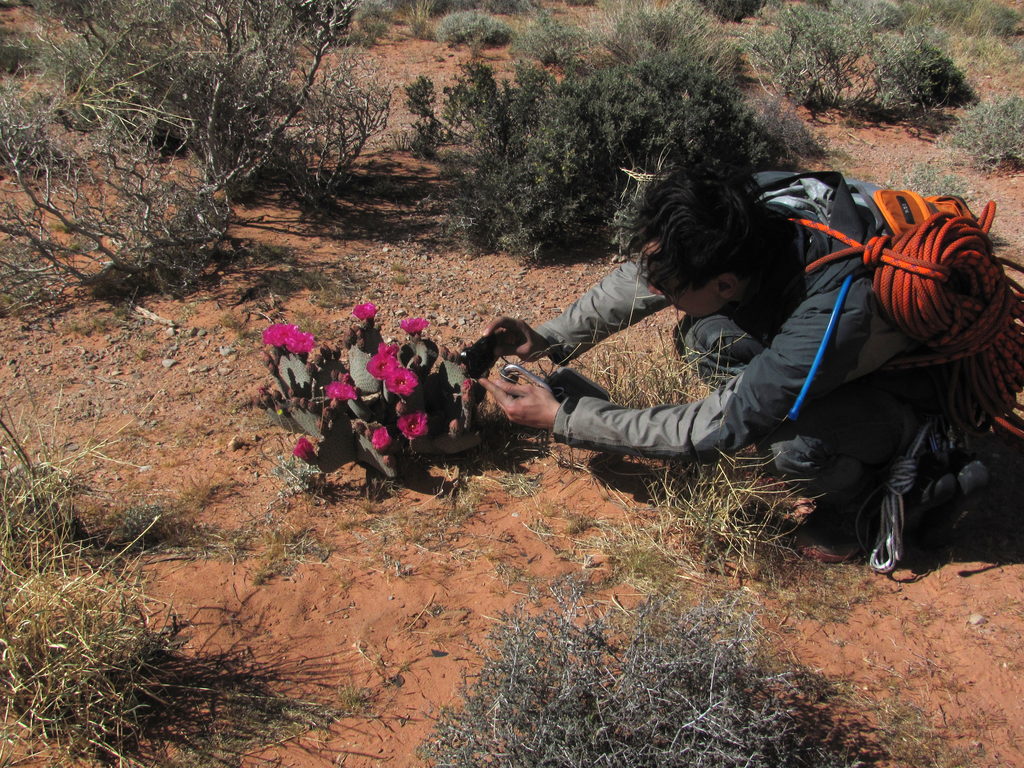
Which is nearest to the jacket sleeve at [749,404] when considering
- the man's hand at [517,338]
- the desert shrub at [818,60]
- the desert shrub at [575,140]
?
the man's hand at [517,338]

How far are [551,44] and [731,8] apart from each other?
155 inches

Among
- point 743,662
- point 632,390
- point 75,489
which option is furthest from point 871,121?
point 75,489

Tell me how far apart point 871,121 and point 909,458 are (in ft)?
22.5

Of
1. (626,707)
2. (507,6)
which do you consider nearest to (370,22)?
(507,6)

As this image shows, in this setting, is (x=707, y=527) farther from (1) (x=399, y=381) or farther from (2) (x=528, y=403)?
(1) (x=399, y=381)

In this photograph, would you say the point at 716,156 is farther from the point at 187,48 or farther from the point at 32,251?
the point at 32,251

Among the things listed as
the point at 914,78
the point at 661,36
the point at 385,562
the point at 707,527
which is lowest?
the point at 385,562

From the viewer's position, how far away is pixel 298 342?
9.33 ft

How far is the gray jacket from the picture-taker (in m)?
2.24

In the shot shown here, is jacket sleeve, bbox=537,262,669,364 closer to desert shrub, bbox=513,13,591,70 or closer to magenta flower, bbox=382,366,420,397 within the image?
magenta flower, bbox=382,366,420,397

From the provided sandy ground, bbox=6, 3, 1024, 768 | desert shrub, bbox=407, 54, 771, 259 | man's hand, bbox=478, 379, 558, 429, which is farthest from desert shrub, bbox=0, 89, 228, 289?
man's hand, bbox=478, 379, 558, 429

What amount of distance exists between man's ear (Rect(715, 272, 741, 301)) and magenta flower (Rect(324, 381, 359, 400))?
1.34 meters

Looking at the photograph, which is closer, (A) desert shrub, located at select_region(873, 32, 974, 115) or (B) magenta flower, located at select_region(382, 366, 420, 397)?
(B) magenta flower, located at select_region(382, 366, 420, 397)

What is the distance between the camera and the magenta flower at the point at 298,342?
9.28ft
